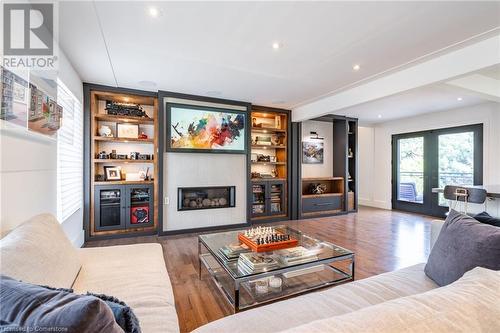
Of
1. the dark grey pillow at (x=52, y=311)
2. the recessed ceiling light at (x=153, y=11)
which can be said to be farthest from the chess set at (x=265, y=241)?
the recessed ceiling light at (x=153, y=11)

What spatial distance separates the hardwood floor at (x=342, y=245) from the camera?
1943 mm

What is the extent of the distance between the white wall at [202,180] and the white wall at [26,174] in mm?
1613

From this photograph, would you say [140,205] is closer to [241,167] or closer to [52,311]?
[241,167]

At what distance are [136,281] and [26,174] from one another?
1210 mm

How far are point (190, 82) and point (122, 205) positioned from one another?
2.25m

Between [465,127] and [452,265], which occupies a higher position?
[465,127]

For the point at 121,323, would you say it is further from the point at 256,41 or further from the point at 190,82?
the point at 190,82

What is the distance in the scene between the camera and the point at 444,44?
2.41m

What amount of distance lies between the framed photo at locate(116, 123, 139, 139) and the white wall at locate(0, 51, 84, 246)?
1.41m

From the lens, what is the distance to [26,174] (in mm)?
1741

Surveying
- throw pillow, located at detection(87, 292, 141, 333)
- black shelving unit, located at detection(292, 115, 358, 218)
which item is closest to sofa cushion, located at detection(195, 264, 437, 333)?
throw pillow, located at detection(87, 292, 141, 333)

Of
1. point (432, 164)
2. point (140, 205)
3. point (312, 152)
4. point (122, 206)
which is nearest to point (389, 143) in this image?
point (432, 164)

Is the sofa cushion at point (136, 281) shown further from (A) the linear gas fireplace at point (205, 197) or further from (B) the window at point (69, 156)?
(A) the linear gas fireplace at point (205, 197)

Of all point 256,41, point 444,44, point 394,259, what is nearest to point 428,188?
point 394,259
